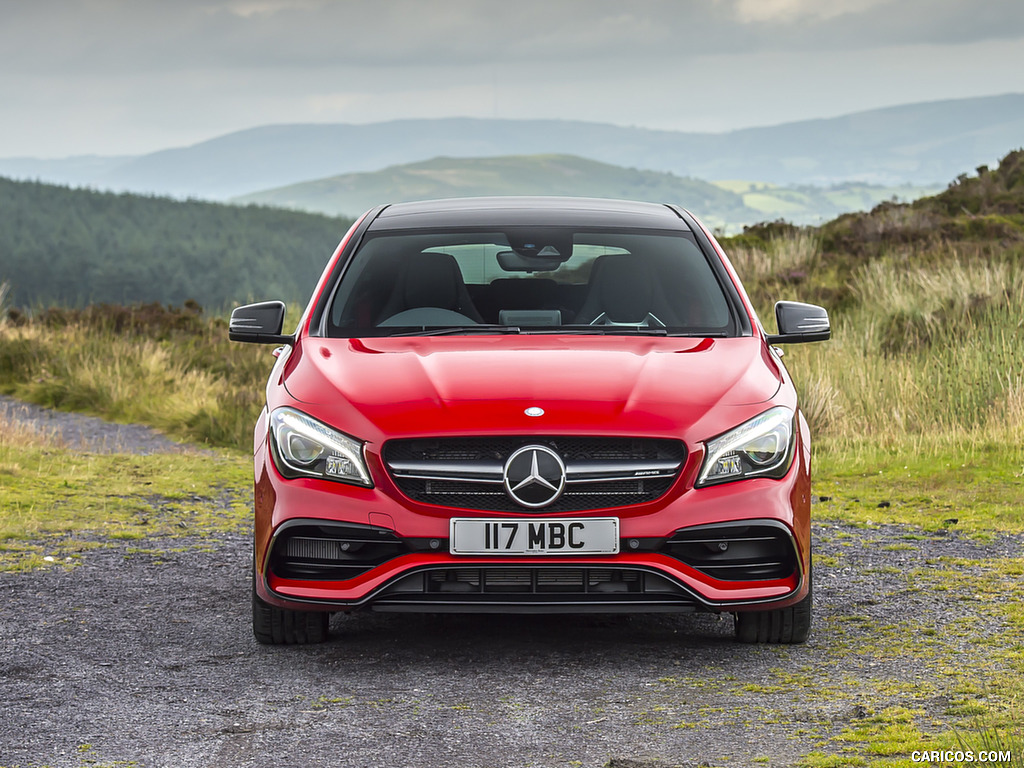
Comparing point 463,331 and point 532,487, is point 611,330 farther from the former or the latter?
point 532,487

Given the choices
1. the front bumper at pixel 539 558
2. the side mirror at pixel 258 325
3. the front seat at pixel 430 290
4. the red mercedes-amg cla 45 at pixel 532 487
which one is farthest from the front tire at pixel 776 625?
the side mirror at pixel 258 325

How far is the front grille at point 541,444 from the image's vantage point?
163 inches

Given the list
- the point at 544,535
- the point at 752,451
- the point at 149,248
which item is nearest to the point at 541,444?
the point at 544,535

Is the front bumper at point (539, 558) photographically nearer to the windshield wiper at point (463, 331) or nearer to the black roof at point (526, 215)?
the windshield wiper at point (463, 331)

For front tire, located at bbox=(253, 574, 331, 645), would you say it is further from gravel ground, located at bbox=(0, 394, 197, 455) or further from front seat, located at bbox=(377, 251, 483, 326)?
gravel ground, located at bbox=(0, 394, 197, 455)

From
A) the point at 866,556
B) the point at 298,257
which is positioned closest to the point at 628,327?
the point at 866,556

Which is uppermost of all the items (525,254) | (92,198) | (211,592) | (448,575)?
(92,198)

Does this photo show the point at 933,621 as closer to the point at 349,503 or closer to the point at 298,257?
the point at 349,503

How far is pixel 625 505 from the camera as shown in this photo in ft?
13.6

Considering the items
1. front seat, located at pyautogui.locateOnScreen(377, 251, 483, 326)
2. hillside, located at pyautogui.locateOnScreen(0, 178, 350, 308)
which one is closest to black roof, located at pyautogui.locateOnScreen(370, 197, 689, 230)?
front seat, located at pyautogui.locateOnScreen(377, 251, 483, 326)

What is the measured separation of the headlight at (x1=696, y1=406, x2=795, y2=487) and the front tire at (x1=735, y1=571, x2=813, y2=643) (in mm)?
617

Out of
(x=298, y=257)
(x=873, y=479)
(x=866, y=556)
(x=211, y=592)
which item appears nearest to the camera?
(x=211, y=592)

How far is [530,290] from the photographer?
585cm

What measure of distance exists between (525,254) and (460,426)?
6.08 ft
